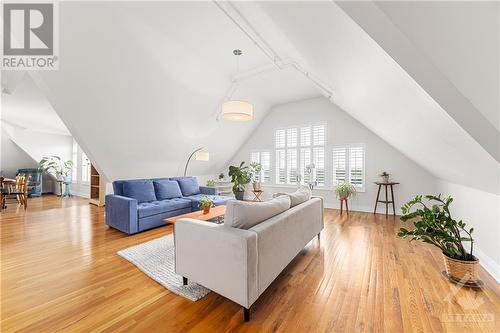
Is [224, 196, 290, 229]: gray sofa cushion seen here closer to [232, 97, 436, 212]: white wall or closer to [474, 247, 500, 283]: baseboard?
[474, 247, 500, 283]: baseboard

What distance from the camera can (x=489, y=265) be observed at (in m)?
2.47

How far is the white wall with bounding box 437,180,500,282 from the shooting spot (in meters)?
2.35

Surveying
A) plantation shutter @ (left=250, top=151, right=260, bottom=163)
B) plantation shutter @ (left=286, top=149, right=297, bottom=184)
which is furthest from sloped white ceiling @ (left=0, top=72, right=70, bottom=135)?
plantation shutter @ (left=286, top=149, right=297, bottom=184)

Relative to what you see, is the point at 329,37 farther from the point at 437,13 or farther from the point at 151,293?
the point at 151,293

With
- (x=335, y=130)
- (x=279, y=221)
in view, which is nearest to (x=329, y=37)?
(x=279, y=221)

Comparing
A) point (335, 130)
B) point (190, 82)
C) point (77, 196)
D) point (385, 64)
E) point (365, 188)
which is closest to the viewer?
point (385, 64)

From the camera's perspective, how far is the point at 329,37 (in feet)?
6.13

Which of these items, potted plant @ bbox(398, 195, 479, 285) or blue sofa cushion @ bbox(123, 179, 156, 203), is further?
blue sofa cushion @ bbox(123, 179, 156, 203)

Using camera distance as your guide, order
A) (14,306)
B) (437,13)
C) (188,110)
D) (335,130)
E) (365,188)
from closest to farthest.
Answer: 1. (437,13)
2. (14,306)
3. (188,110)
4. (365,188)
5. (335,130)

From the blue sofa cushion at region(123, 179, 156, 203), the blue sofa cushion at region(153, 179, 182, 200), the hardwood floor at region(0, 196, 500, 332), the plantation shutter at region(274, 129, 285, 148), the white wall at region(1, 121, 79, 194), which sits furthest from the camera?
the white wall at region(1, 121, 79, 194)

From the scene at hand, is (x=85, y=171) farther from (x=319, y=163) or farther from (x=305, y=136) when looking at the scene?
(x=319, y=163)

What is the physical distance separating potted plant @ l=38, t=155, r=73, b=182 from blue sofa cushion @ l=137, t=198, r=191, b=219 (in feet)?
21.7

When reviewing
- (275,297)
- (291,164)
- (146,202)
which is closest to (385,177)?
(291,164)

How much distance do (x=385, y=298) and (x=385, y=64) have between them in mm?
2104
